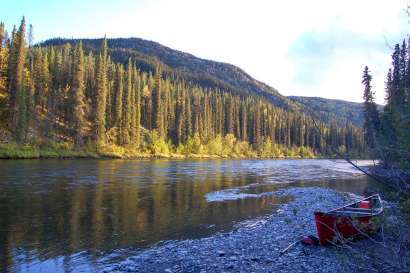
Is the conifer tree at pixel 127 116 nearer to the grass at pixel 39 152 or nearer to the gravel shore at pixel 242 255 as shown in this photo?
the grass at pixel 39 152

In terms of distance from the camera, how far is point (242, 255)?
13031mm

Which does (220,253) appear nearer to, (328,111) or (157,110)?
(328,111)

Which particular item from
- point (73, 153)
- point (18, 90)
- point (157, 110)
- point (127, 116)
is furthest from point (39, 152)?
point (157, 110)

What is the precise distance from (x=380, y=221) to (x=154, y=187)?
90.3 ft

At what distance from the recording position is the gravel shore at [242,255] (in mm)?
11648

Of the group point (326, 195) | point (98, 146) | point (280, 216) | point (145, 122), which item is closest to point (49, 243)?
point (280, 216)

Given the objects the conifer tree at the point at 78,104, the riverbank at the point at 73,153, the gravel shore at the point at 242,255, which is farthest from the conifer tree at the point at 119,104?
the gravel shore at the point at 242,255

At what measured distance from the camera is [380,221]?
5.69 meters

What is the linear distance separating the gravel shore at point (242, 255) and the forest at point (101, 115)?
22.7m

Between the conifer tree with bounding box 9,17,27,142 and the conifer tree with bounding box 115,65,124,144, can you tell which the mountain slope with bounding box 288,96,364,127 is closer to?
the conifer tree with bounding box 9,17,27,142

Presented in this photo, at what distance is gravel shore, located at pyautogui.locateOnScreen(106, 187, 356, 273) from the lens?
11648 mm

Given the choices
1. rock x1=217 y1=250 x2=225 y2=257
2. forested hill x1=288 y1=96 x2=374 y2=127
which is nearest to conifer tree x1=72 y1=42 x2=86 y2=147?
rock x1=217 y1=250 x2=225 y2=257

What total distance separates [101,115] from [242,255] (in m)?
78.7

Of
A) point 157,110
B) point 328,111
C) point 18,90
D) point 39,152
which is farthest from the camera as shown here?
point 157,110
